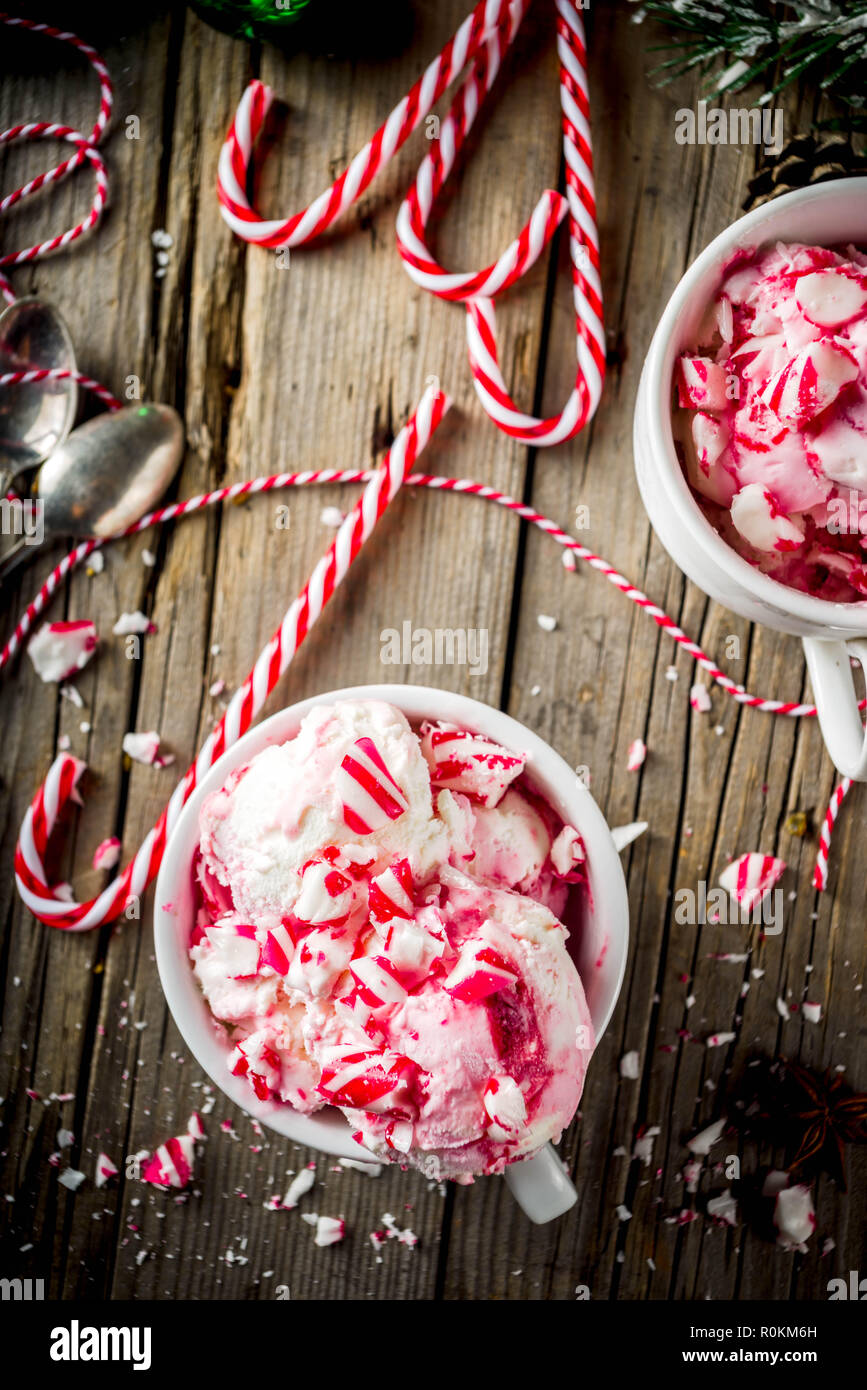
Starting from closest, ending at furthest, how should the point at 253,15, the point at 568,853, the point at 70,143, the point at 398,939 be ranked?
the point at 398,939 < the point at 568,853 < the point at 253,15 < the point at 70,143

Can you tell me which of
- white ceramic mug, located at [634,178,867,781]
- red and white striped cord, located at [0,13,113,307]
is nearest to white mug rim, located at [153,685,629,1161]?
white ceramic mug, located at [634,178,867,781]

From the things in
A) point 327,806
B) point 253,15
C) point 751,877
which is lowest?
point 751,877

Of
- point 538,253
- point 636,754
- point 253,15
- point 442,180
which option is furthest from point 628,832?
point 253,15

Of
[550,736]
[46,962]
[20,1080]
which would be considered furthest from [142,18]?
[20,1080]

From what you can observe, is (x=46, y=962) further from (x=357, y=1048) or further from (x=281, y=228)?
(x=281, y=228)

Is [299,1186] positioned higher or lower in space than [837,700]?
lower

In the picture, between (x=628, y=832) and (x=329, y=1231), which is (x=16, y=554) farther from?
(x=329, y=1231)
